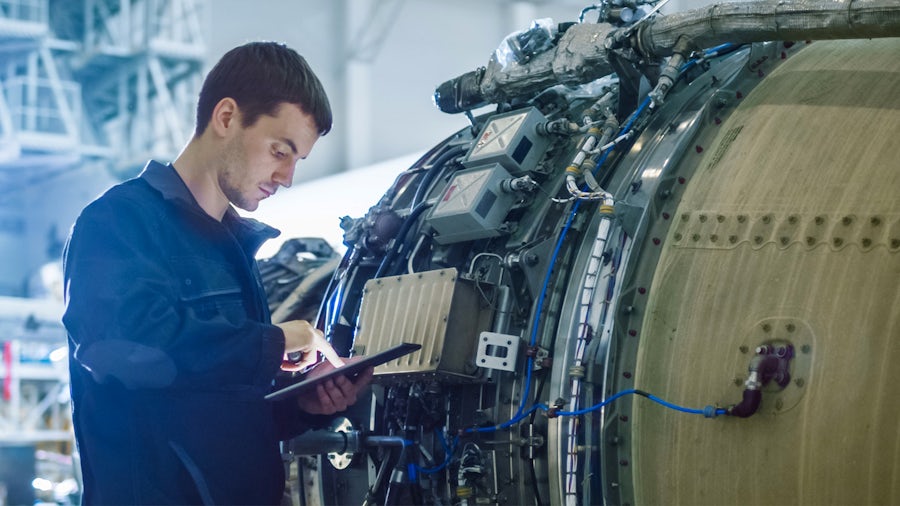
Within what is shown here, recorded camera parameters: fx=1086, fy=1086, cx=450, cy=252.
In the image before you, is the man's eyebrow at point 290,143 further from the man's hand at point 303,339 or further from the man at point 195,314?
the man's hand at point 303,339

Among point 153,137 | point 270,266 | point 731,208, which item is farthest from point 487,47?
point 731,208

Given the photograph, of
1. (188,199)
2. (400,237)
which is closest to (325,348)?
(188,199)

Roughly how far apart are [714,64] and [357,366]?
1.82 meters

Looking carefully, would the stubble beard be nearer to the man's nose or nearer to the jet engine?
the man's nose

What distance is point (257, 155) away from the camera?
8.52 feet

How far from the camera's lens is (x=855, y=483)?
104 inches

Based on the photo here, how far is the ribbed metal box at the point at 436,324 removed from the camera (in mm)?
3455

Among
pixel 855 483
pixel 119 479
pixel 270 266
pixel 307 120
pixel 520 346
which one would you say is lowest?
pixel 119 479

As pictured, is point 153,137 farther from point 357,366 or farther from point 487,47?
point 357,366

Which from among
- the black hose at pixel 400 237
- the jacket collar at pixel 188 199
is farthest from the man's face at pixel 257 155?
the black hose at pixel 400 237

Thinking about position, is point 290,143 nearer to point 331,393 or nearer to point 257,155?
point 257,155

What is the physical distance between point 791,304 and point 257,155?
4.58 ft

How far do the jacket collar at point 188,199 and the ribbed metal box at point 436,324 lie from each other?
2.70 ft

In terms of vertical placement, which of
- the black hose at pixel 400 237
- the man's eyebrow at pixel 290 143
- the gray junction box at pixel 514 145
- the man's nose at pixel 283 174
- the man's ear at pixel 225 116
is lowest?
the man's nose at pixel 283 174
